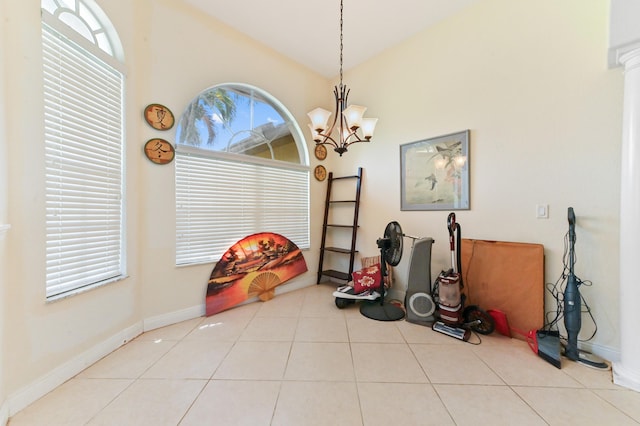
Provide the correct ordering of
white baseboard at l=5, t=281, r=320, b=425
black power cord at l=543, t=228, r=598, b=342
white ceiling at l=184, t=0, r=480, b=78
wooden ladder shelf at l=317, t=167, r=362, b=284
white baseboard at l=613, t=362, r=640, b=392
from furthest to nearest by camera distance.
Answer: wooden ladder shelf at l=317, t=167, r=362, b=284 < white ceiling at l=184, t=0, r=480, b=78 < black power cord at l=543, t=228, r=598, b=342 < white baseboard at l=613, t=362, r=640, b=392 < white baseboard at l=5, t=281, r=320, b=425

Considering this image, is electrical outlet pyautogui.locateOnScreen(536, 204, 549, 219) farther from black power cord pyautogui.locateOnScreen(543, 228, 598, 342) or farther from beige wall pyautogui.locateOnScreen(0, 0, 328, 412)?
beige wall pyautogui.locateOnScreen(0, 0, 328, 412)

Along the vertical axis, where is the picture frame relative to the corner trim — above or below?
above

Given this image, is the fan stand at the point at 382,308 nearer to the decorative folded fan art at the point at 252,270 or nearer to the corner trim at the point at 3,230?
the decorative folded fan art at the point at 252,270

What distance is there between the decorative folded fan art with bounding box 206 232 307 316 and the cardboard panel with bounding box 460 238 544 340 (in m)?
2.14

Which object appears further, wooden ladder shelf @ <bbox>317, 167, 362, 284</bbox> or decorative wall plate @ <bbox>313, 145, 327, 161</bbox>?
decorative wall plate @ <bbox>313, 145, 327, 161</bbox>

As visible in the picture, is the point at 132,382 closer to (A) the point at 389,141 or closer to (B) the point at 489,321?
(B) the point at 489,321

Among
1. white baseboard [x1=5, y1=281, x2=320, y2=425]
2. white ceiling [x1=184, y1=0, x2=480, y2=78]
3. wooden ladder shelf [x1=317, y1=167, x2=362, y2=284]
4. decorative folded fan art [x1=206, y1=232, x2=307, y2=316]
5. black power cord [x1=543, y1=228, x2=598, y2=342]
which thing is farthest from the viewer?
wooden ladder shelf [x1=317, y1=167, x2=362, y2=284]

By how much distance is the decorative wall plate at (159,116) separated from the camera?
2.19 m

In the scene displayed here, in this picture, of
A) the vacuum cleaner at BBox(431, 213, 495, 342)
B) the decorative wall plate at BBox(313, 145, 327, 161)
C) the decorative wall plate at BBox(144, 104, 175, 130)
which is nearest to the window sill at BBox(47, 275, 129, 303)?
the decorative wall plate at BBox(144, 104, 175, 130)

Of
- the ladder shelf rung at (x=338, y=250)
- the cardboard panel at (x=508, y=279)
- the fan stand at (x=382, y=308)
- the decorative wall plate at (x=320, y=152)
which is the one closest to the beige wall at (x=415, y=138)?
the cardboard panel at (x=508, y=279)

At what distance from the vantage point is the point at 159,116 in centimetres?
225

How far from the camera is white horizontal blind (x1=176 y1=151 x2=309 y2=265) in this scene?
97.8 inches

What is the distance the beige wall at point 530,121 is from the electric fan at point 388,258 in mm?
538

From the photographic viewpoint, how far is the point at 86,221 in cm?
176
